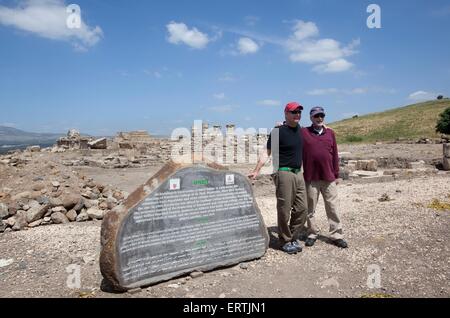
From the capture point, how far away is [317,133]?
564cm

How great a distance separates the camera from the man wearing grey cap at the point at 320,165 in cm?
553

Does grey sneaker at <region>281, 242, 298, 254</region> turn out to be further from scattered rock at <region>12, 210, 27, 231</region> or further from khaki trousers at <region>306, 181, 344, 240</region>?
scattered rock at <region>12, 210, 27, 231</region>

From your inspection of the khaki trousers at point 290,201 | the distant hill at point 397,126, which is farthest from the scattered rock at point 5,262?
the distant hill at point 397,126

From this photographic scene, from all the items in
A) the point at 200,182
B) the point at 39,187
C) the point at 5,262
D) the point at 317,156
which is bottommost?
the point at 5,262

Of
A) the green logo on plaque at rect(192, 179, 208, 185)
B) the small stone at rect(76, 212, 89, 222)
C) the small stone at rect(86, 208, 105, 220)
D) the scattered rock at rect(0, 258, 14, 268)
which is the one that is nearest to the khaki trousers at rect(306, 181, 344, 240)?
the green logo on plaque at rect(192, 179, 208, 185)

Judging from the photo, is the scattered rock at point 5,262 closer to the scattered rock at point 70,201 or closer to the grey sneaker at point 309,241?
the scattered rock at point 70,201

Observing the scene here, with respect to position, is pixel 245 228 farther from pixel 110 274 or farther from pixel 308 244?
pixel 110 274

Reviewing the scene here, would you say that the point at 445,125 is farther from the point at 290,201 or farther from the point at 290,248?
the point at 290,201

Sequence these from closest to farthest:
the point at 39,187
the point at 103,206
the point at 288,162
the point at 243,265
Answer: the point at 243,265, the point at 288,162, the point at 39,187, the point at 103,206

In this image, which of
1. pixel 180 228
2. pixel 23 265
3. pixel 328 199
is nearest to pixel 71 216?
pixel 23 265

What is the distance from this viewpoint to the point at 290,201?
535cm

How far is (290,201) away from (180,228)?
160 cm

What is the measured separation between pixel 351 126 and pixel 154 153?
2029 inches

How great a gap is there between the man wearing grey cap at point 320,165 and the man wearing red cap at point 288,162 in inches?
8.1
